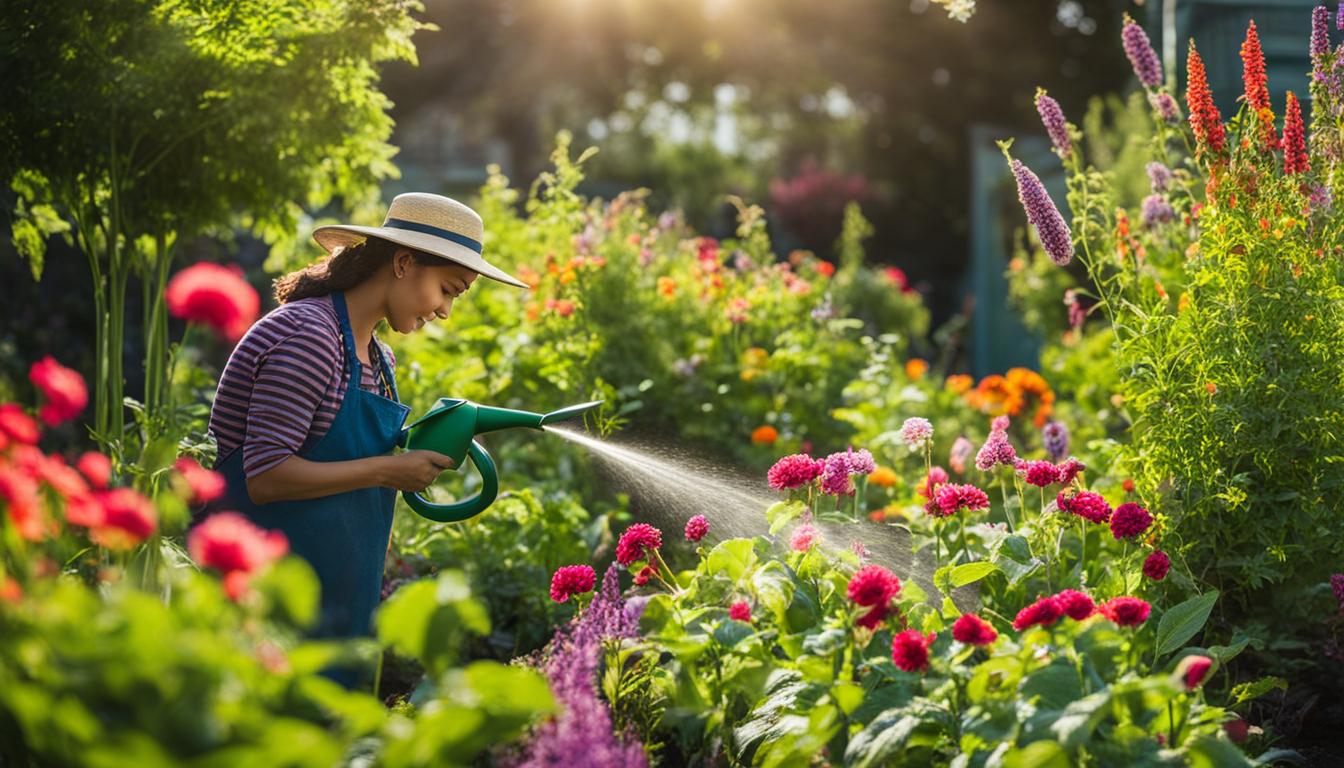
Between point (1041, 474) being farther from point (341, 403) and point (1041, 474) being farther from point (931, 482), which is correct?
point (341, 403)

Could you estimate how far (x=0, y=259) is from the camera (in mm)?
7184

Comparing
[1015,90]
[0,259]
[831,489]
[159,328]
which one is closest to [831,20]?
[1015,90]

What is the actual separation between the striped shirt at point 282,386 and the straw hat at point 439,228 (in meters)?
0.23

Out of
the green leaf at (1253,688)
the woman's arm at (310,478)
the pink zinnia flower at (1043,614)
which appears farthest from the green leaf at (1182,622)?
the woman's arm at (310,478)

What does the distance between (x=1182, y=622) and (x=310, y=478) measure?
6.08 feet

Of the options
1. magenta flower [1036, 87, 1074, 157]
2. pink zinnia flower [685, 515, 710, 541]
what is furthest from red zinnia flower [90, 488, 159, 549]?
magenta flower [1036, 87, 1074, 157]

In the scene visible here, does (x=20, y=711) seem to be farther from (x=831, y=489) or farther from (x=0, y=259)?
(x=0, y=259)

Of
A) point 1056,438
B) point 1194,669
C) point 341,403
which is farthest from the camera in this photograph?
point 1056,438

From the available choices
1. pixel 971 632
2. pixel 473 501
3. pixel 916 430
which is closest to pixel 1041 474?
pixel 916 430

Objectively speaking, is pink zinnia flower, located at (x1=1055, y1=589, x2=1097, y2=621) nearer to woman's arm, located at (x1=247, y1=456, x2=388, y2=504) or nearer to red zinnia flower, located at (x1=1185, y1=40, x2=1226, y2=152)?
woman's arm, located at (x1=247, y1=456, x2=388, y2=504)

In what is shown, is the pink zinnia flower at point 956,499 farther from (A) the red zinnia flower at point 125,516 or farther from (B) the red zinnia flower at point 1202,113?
(A) the red zinnia flower at point 125,516

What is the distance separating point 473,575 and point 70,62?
205cm

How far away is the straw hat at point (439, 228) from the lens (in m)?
2.67

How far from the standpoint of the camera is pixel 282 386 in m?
2.45
